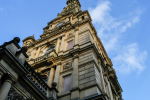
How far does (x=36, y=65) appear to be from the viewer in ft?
64.5

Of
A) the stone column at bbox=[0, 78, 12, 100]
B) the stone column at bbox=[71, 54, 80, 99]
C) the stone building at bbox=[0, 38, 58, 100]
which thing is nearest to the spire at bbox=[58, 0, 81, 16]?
the stone column at bbox=[71, 54, 80, 99]

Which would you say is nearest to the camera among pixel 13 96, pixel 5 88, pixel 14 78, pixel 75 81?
pixel 5 88

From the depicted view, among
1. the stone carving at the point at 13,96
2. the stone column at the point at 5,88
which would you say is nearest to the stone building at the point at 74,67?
the stone carving at the point at 13,96

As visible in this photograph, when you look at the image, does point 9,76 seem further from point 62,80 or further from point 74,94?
point 62,80

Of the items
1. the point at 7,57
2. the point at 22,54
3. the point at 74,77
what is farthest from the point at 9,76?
the point at 74,77

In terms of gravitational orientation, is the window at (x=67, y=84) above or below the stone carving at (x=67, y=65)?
below

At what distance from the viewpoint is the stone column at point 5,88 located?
8.49 metres

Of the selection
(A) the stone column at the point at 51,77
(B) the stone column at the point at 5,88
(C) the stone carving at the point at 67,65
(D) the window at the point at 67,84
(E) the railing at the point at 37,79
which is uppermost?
(C) the stone carving at the point at 67,65

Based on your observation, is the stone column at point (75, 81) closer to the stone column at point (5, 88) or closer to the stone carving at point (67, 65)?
the stone carving at point (67, 65)

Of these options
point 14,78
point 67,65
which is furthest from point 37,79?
point 67,65

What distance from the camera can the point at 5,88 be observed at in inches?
350

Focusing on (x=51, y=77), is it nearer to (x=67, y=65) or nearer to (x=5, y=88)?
(x=67, y=65)

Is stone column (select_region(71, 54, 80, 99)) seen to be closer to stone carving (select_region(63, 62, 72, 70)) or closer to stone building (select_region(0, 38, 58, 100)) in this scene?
stone carving (select_region(63, 62, 72, 70))

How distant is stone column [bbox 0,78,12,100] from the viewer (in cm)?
849
